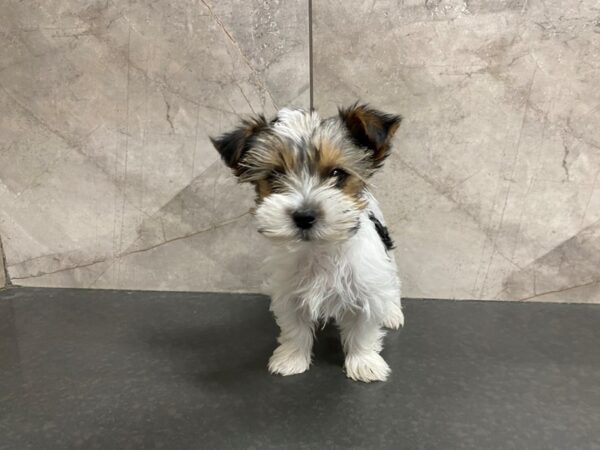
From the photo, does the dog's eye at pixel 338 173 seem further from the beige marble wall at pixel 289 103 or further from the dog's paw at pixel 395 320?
the dog's paw at pixel 395 320

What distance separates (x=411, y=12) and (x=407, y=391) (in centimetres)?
152

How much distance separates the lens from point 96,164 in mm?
2443

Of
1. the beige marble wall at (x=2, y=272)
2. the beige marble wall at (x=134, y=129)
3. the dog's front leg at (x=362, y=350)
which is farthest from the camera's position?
the beige marble wall at (x=2, y=272)

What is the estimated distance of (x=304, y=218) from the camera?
1521 millimetres

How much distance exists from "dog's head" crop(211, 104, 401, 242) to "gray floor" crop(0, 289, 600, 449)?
2.08 feet

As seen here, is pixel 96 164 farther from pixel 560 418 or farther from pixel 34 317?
pixel 560 418

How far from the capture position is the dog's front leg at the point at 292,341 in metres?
1.90

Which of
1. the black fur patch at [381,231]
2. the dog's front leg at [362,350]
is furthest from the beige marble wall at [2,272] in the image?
the black fur patch at [381,231]

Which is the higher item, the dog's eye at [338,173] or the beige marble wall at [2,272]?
the dog's eye at [338,173]

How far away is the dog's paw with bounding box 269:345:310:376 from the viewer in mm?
1936

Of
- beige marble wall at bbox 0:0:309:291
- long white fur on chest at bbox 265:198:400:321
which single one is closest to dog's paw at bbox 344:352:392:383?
long white fur on chest at bbox 265:198:400:321

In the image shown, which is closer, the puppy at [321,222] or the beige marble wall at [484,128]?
the puppy at [321,222]

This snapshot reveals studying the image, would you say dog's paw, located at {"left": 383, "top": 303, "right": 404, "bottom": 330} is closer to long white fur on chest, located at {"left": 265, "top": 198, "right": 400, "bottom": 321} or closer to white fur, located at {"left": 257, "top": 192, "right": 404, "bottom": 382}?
white fur, located at {"left": 257, "top": 192, "right": 404, "bottom": 382}

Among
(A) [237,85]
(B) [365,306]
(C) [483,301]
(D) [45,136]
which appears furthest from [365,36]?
(D) [45,136]
